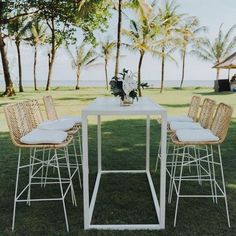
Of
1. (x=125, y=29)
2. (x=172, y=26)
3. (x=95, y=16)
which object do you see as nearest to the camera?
(x=95, y=16)

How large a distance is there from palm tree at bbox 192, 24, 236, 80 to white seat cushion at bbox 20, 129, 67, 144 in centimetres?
2699

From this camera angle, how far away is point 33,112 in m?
3.52

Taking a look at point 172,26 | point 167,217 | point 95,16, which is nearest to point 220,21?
point 172,26

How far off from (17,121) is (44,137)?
12.3 inches

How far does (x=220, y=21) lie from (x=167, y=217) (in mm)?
28304

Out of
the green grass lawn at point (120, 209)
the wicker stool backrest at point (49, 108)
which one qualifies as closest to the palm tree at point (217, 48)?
the green grass lawn at point (120, 209)

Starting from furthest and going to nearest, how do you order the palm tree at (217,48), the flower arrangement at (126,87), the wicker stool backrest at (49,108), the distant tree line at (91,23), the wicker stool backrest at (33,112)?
the palm tree at (217,48), the distant tree line at (91,23), the wicker stool backrest at (49,108), the wicker stool backrest at (33,112), the flower arrangement at (126,87)

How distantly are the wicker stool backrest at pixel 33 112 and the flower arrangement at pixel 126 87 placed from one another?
0.88 meters

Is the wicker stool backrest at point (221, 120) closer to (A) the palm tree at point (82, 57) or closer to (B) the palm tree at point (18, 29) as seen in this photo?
(B) the palm tree at point (18, 29)

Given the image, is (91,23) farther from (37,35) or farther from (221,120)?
(221,120)

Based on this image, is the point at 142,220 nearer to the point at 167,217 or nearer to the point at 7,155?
the point at 167,217

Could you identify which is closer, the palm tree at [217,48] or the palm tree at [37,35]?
the palm tree at [37,35]

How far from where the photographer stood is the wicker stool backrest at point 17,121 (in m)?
2.81

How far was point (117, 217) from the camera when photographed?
291 cm
